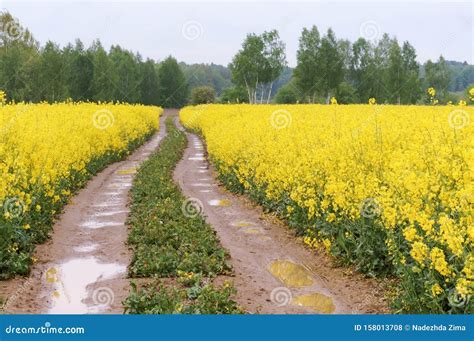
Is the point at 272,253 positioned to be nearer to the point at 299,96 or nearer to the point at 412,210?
the point at 412,210

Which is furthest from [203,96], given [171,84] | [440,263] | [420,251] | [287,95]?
[440,263]

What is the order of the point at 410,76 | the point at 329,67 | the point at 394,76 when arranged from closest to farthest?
the point at 329,67 → the point at 394,76 → the point at 410,76

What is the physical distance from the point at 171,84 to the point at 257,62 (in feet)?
105

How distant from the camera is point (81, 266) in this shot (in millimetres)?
9281

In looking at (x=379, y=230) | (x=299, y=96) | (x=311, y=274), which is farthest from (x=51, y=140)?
(x=299, y=96)

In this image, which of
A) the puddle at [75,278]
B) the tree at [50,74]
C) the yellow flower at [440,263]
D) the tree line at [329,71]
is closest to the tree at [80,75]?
the tree at [50,74]

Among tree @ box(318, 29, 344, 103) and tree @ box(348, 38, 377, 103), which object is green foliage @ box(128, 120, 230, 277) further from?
tree @ box(348, 38, 377, 103)

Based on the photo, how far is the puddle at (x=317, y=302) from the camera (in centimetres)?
746

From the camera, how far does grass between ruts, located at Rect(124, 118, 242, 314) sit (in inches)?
271

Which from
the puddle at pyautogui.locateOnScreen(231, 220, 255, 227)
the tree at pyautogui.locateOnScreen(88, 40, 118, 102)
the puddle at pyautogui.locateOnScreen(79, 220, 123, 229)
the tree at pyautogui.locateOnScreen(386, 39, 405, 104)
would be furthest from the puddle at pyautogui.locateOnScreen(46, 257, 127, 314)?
the tree at pyautogui.locateOnScreen(386, 39, 405, 104)

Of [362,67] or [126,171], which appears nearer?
[126,171]

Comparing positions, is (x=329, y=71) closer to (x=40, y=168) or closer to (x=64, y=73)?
(x=64, y=73)

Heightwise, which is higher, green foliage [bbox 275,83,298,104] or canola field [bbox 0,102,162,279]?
green foliage [bbox 275,83,298,104]

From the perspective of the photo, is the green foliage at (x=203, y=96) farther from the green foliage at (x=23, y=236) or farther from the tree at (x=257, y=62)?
the green foliage at (x=23, y=236)
